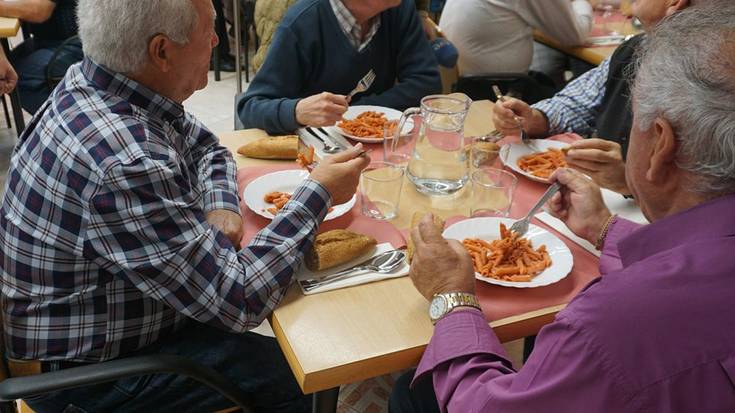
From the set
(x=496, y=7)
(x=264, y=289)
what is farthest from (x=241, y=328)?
(x=496, y=7)

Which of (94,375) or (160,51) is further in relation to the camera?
(160,51)

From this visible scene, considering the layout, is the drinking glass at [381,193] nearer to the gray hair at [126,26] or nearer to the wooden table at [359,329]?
the wooden table at [359,329]

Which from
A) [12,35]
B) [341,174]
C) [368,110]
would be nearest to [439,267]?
[341,174]

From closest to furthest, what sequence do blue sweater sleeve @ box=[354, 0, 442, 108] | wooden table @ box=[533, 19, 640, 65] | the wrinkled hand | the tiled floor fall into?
the tiled floor
blue sweater sleeve @ box=[354, 0, 442, 108]
the wrinkled hand
wooden table @ box=[533, 19, 640, 65]

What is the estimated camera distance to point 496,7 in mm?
3162

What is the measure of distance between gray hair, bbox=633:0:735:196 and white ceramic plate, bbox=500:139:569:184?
0.79 metres

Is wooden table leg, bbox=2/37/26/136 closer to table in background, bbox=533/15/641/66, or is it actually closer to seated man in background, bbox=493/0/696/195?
seated man in background, bbox=493/0/696/195

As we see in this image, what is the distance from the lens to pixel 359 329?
117 cm

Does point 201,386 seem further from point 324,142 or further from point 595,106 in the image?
point 595,106

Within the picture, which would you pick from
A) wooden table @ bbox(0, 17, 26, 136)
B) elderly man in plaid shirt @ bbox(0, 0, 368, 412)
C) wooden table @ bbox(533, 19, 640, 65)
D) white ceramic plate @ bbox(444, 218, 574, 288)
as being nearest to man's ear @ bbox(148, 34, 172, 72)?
elderly man in plaid shirt @ bbox(0, 0, 368, 412)

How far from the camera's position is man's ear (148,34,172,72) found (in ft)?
4.18

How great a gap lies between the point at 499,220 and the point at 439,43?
1.73 metres

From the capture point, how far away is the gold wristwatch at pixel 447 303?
3.86ft

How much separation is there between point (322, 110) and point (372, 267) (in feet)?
2.39
